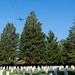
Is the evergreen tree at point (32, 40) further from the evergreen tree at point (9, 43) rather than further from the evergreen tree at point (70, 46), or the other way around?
the evergreen tree at point (70, 46)

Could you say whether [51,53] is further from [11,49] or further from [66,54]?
[11,49]

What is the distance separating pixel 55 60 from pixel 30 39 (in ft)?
27.9

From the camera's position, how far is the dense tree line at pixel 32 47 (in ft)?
196

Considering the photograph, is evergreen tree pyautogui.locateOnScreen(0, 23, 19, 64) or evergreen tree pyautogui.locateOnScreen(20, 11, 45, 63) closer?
evergreen tree pyautogui.locateOnScreen(20, 11, 45, 63)

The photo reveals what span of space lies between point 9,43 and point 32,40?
20.4ft

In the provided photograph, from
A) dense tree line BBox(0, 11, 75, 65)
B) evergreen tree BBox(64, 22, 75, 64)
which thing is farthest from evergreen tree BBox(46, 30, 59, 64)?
evergreen tree BBox(64, 22, 75, 64)

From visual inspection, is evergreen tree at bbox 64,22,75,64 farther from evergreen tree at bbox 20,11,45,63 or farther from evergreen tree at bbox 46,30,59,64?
evergreen tree at bbox 20,11,45,63

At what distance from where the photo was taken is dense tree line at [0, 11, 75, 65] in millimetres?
59781

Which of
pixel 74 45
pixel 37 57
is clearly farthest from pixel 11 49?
pixel 74 45

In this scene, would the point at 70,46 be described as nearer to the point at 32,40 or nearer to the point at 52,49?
the point at 52,49

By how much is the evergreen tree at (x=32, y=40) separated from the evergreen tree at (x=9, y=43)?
2.17 meters

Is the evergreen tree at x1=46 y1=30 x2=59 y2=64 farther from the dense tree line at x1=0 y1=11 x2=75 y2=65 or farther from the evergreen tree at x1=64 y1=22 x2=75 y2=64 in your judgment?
the evergreen tree at x1=64 y1=22 x2=75 y2=64

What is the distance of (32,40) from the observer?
201 ft

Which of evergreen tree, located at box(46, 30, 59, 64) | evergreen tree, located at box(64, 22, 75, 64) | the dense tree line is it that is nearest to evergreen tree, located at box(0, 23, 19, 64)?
the dense tree line
